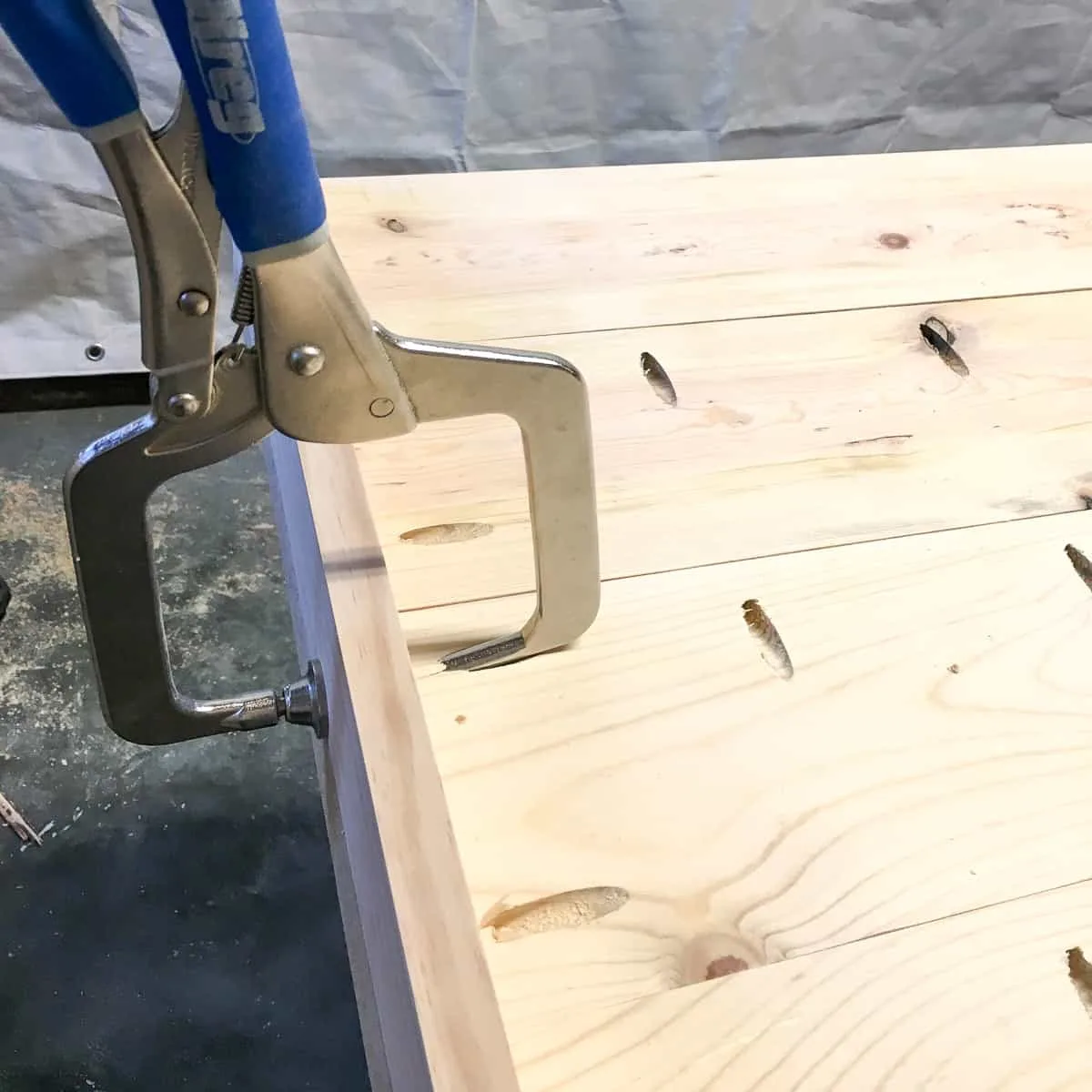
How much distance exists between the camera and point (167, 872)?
83 centimetres

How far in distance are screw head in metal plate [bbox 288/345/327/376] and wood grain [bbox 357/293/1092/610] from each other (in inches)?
5.4

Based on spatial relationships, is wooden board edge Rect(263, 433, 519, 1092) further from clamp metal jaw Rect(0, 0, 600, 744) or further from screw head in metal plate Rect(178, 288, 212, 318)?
screw head in metal plate Rect(178, 288, 212, 318)

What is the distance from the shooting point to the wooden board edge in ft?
1.12

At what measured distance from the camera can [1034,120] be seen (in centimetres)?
122

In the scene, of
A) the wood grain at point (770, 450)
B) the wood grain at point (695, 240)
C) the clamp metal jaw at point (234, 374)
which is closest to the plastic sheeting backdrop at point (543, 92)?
the wood grain at point (695, 240)

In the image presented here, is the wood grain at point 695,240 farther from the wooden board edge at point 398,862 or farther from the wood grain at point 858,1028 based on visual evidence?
the wood grain at point 858,1028

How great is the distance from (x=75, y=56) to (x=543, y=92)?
0.83 meters

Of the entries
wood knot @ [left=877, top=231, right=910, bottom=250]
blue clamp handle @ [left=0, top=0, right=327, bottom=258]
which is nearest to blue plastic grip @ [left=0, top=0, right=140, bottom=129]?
blue clamp handle @ [left=0, top=0, right=327, bottom=258]

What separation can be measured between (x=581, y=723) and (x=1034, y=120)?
111cm

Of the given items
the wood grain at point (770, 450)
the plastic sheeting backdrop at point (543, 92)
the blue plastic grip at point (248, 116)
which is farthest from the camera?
the plastic sheeting backdrop at point (543, 92)

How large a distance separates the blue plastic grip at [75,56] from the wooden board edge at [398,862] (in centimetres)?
22

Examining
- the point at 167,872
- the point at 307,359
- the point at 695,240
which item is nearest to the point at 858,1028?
the point at 307,359

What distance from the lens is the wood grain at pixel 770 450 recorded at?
1.62 ft

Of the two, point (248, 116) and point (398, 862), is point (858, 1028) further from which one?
point (248, 116)
